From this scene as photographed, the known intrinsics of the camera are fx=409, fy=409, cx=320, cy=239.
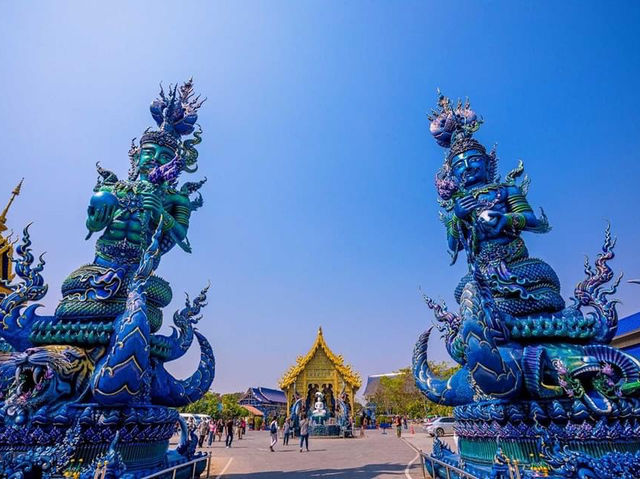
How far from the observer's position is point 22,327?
8.41 m

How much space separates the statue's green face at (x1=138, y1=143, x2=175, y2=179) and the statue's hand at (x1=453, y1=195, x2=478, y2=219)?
760cm

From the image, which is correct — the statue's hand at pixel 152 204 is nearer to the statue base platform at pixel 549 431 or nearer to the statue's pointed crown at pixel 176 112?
the statue's pointed crown at pixel 176 112

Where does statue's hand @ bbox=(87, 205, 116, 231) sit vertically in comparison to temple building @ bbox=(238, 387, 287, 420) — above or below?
above

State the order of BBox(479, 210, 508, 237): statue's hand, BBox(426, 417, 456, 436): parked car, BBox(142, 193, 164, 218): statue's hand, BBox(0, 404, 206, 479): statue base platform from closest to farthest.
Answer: BBox(0, 404, 206, 479): statue base platform
BBox(479, 210, 508, 237): statue's hand
BBox(142, 193, 164, 218): statue's hand
BBox(426, 417, 456, 436): parked car

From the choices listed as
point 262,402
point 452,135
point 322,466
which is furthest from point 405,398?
point 452,135

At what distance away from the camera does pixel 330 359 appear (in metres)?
27.9

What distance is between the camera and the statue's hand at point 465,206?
31.3 ft

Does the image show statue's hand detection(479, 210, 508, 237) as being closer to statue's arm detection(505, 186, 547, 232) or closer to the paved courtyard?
statue's arm detection(505, 186, 547, 232)

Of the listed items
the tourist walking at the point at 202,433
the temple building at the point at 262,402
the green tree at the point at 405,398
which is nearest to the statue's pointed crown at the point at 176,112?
the tourist walking at the point at 202,433

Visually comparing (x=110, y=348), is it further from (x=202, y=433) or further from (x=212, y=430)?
(x=212, y=430)

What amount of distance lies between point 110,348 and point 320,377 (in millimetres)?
21768

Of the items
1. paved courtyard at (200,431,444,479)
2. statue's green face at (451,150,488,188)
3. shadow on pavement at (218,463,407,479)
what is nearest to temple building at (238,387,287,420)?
paved courtyard at (200,431,444,479)

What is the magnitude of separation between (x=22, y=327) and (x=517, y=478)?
363 inches

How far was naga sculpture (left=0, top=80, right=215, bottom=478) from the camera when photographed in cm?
720
